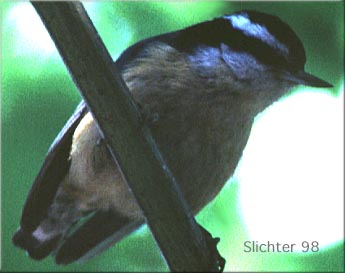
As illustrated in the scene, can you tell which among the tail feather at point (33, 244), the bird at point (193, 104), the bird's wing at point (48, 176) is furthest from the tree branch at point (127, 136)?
the tail feather at point (33, 244)

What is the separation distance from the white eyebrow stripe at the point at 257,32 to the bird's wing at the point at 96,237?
97 centimetres

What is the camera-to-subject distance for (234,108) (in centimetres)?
313

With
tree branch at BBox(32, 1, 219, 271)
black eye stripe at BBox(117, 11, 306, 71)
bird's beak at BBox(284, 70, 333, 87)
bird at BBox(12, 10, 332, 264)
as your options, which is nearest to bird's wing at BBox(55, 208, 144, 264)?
bird at BBox(12, 10, 332, 264)

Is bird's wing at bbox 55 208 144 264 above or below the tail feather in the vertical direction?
below

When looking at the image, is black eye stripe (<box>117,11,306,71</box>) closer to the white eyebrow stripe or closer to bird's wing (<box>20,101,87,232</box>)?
the white eyebrow stripe

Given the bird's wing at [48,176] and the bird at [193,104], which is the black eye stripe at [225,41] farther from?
the bird's wing at [48,176]

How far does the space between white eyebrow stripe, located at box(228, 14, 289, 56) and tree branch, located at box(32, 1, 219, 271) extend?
103cm

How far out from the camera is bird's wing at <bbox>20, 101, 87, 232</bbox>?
316cm

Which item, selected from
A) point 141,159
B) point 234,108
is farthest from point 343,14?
point 141,159

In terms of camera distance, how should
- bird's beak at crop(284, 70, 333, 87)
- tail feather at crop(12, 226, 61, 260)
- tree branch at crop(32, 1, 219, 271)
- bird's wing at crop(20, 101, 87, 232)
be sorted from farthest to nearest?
1. tail feather at crop(12, 226, 61, 260)
2. bird's wing at crop(20, 101, 87, 232)
3. bird's beak at crop(284, 70, 333, 87)
4. tree branch at crop(32, 1, 219, 271)

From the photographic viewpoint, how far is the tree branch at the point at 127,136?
205 cm

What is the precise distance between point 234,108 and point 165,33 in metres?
0.54

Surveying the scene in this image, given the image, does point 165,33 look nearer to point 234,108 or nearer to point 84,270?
point 234,108

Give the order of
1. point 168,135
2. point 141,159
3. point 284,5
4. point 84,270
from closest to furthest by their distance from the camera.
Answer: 1. point 141,159
2. point 168,135
3. point 284,5
4. point 84,270
